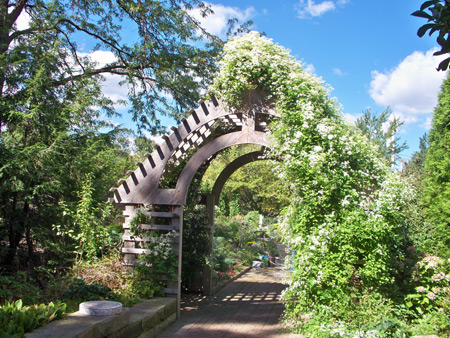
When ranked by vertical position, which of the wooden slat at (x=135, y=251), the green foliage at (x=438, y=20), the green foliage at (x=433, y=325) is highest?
the green foliage at (x=438, y=20)

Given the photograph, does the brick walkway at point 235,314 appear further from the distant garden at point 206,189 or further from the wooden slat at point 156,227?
the wooden slat at point 156,227

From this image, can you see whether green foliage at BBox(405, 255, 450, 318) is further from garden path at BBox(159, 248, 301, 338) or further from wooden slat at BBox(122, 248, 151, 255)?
wooden slat at BBox(122, 248, 151, 255)

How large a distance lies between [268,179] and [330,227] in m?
14.7

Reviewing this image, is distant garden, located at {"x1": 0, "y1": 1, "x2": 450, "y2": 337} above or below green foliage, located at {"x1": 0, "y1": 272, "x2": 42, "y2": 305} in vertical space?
above

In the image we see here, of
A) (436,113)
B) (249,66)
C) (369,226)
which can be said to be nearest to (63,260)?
(249,66)

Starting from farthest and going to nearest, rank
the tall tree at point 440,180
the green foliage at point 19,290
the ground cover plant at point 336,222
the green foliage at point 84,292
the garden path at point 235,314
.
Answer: the tall tree at point 440,180 → the garden path at point 235,314 → the green foliage at point 19,290 → the green foliage at point 84,292 → the ground cover plant at point 336,222

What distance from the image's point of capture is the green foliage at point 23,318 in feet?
10.2

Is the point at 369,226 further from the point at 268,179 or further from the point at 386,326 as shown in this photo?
the point at 268,179

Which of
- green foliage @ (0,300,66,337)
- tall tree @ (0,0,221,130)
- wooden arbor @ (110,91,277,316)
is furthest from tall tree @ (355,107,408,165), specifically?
green foliage @ (0,300,66,337)

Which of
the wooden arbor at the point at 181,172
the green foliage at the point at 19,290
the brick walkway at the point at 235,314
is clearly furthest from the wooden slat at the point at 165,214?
the green foliage at the point at 19,290

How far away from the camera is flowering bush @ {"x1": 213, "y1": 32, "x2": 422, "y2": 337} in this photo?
4.62 metres

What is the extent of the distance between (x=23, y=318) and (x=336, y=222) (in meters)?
3.61

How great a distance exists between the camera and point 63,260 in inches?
293

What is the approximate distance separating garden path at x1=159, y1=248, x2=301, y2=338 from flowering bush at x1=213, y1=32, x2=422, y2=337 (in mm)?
771
